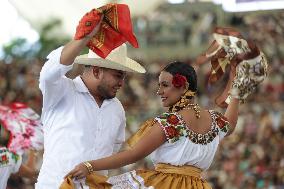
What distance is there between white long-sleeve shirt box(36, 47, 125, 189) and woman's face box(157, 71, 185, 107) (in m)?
0.41

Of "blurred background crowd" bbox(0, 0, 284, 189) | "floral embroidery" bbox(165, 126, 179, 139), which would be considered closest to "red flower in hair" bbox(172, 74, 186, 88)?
"floral embroidery" bbox(165, 126, 179, 139)

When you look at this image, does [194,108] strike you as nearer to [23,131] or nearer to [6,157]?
[6,157]

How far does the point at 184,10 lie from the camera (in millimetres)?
21547

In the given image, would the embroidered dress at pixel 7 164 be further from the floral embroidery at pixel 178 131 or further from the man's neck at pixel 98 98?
the floral embroidery at pixel 178 131

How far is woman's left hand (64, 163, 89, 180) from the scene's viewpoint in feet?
16.4

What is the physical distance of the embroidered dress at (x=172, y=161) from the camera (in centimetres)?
519

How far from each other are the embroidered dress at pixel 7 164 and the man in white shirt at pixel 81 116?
91 cm

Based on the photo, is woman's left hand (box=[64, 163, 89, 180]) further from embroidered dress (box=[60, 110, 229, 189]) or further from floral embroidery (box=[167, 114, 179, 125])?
floral embroidery (box=[167, 114, 179, 125])

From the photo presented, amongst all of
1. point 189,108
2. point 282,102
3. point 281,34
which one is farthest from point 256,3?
point 281,34

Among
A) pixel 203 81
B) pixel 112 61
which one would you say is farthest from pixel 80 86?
pixel 203 81

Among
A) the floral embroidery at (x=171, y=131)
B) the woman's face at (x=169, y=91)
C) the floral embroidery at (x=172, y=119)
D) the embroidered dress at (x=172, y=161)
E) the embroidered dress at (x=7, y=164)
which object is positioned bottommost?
the embroidered dress at (x=7, y=164)

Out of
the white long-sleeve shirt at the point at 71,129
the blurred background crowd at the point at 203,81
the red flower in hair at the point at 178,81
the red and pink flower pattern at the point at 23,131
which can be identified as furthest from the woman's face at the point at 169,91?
the blurred background crowd at the point at 203,81

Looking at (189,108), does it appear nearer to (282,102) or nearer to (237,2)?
(237,2)

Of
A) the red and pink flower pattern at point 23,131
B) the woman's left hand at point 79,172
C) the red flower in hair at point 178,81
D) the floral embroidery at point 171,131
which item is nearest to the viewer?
the woman's left hand at point 79,172
